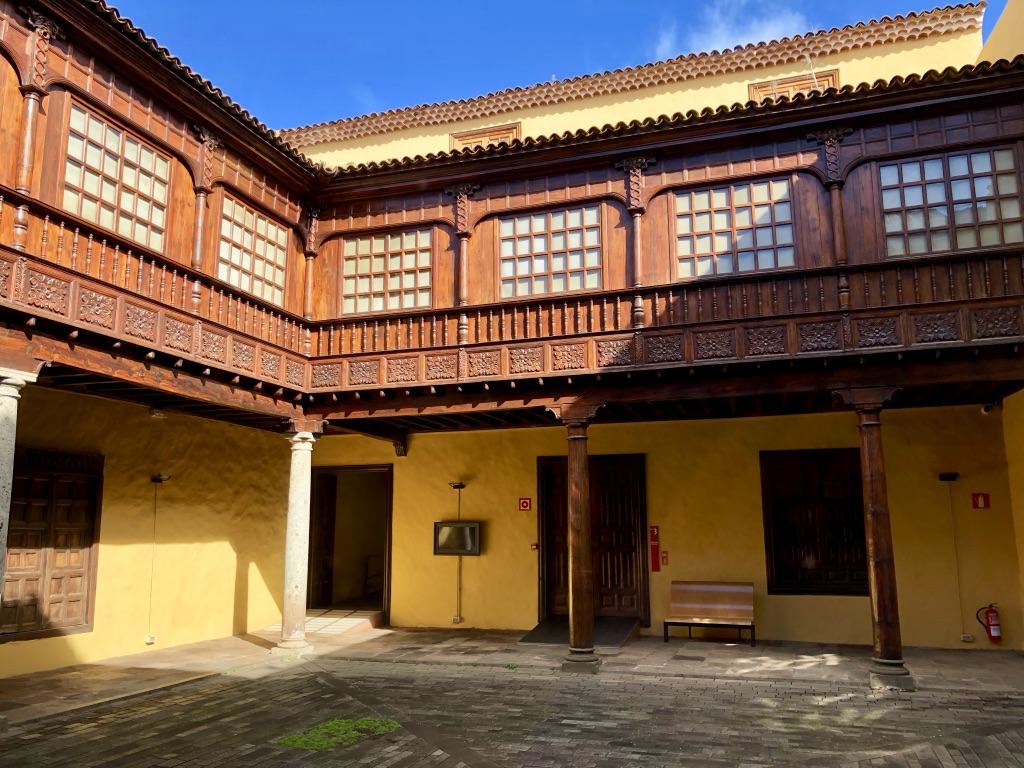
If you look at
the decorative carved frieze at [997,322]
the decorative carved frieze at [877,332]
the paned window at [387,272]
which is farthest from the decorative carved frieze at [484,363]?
the decorative carved frieze at [997,322]

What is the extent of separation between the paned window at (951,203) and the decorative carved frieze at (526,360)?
4089 mm

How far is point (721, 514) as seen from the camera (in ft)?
37.9

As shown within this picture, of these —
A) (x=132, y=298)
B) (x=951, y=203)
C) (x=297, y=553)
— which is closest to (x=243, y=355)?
(x=132, y=298)

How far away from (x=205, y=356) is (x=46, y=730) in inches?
153

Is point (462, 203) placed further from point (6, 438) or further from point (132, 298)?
point (6, 438)

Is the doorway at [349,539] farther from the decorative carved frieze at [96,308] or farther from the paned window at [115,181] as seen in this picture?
the decorative carved frieze at [96,308]

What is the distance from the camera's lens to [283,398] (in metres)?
10.4

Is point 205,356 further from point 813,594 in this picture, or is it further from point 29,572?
point 813,594

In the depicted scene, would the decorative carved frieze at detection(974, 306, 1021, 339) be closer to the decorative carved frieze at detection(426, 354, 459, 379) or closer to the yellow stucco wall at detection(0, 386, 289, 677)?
the decorative carved frieze at detection(426, 354, 459, 379)

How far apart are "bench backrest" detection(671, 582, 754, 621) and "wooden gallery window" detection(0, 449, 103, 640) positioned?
25.3 feet

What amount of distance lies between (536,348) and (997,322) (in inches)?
194

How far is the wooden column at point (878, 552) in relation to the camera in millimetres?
8211

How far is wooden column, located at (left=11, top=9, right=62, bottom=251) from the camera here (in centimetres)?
695

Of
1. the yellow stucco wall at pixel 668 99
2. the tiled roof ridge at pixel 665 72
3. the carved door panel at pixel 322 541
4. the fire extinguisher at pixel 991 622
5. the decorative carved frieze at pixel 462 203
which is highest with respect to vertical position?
the tiled roof ridge at pixel 665 72
